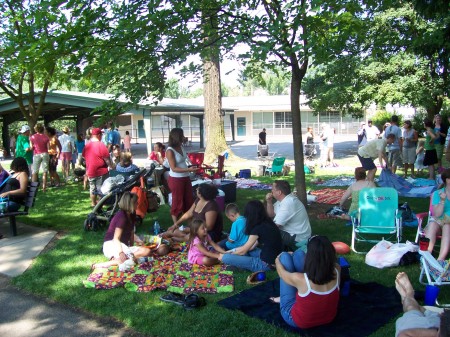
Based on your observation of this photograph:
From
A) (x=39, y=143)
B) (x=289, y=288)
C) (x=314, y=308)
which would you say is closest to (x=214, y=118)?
(x=39, y=143)

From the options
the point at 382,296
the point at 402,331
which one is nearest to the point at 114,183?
the point at 382,296

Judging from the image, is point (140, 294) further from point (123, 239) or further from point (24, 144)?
point (24, 144)

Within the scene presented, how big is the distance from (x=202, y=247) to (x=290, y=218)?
1164 millimetres

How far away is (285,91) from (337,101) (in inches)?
2780

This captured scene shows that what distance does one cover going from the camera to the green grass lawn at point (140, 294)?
4016 millimetres

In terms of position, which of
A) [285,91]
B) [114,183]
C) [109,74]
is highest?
[285,91]

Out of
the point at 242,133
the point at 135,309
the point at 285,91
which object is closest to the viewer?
the point at 135,309

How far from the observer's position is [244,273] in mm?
5328

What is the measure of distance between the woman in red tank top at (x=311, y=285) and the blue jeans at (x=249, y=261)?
1271mm

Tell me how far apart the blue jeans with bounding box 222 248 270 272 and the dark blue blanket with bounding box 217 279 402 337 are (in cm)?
41

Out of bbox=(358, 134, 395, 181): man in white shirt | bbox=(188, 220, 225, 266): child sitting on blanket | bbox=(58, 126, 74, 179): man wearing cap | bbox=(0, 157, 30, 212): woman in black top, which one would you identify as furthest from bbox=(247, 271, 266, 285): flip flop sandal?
bbox=(58, 126, 74, 179): man wearing cap

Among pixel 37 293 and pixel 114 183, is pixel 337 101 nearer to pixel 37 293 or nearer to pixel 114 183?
pixel 114 183

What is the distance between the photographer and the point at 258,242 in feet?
17.8

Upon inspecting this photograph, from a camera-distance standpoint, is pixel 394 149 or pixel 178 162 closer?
pixel 178 162
